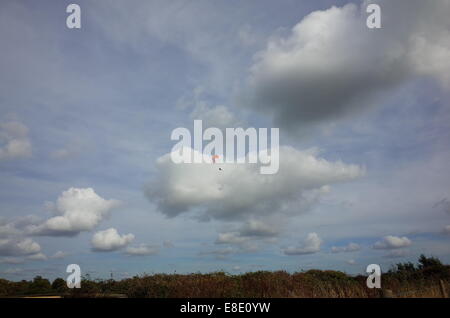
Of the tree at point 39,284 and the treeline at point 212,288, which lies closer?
the treeline at point 212,288

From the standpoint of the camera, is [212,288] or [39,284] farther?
[39,284]

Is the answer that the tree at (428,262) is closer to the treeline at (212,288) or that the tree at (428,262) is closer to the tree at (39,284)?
the treeline at (212,288)

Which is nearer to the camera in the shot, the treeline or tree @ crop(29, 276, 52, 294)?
the treeline

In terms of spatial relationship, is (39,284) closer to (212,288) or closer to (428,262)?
(212,288)

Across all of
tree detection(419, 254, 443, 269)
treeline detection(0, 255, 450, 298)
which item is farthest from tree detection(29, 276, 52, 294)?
tree detection(419, 254, 443, 269)

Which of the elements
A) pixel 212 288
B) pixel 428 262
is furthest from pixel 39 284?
pixel 428 262

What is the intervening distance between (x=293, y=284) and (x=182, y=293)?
29.4ft

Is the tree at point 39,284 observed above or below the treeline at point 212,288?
below

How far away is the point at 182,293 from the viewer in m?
20.7

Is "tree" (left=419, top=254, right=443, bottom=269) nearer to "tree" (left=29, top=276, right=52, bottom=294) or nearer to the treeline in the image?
the treeline

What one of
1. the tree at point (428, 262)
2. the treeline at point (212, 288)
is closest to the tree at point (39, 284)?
the treeline at point (212, 288)

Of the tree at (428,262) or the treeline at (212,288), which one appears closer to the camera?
the treeline at (212,288)

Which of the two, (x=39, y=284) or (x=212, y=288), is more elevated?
(x=212, y=288)
